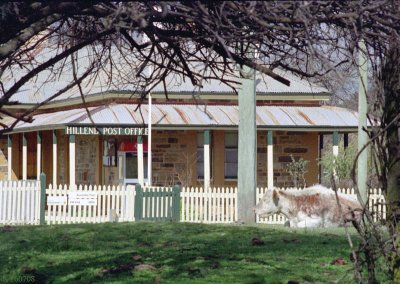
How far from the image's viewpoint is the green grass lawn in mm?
9734

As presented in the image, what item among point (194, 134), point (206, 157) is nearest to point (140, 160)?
point (206, 157)

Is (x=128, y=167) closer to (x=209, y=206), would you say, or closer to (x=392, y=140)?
(x=209, y=206)

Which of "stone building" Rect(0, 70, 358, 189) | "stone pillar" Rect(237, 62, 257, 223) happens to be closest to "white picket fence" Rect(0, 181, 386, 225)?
"stone pillar" Rect(237, 62, 257, 223)

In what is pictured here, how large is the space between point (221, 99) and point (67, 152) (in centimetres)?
610

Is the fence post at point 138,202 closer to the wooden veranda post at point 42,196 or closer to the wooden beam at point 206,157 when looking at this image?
the wooden veranda post at point 42,196

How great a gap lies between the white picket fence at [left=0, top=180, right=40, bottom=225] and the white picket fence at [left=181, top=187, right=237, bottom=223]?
3494 millimetres

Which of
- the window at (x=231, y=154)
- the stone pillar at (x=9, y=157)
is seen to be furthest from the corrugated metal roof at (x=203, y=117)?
the stone pillar at (x=9, y=157)

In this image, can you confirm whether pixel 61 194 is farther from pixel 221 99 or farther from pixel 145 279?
pixel 145 279

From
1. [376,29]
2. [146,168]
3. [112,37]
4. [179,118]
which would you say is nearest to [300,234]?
[112,37]

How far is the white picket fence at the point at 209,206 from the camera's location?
22.3 meters

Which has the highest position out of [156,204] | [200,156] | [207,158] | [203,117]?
[203,117]

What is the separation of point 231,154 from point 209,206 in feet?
28.1

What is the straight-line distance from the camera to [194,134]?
3077 cm

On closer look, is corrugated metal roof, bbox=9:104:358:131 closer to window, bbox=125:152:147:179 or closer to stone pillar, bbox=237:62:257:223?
window, bbox=125:152:147:179
